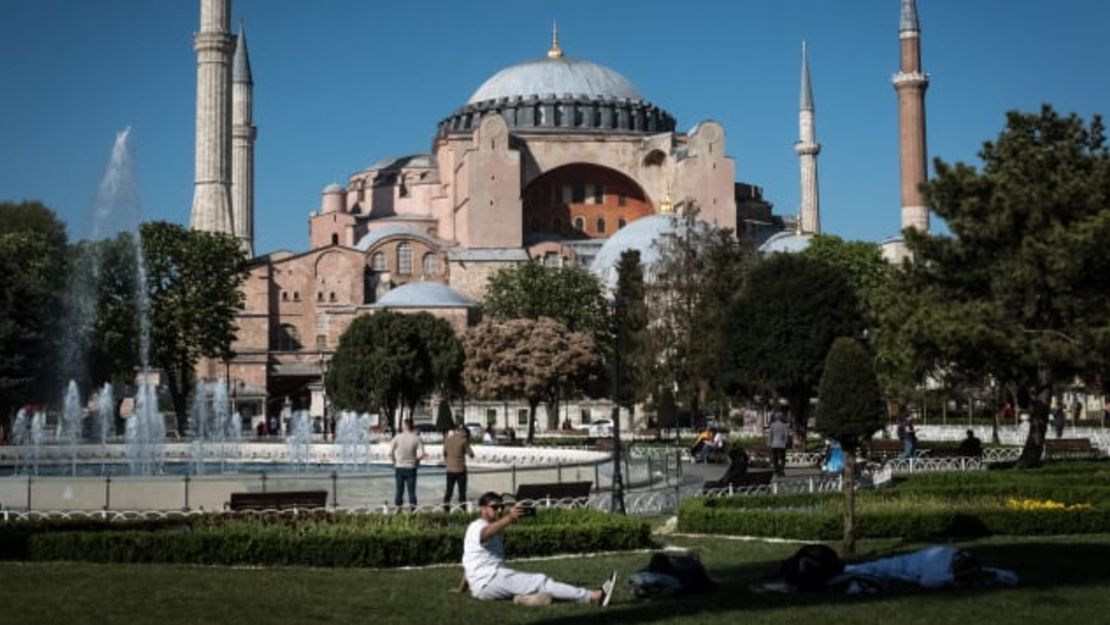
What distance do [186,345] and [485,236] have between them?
73.3ft

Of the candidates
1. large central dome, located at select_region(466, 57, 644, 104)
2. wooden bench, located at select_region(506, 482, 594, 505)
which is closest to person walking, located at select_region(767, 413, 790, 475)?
wooden bench, located at select_region(506, 482, 594, 505)

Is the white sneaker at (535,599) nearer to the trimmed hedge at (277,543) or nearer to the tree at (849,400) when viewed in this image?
the trimmed hedge at (277,543)

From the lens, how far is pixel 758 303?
31.1 meters

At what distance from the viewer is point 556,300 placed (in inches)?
1886

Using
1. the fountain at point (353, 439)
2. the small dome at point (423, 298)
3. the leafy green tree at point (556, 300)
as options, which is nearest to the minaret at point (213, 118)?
the small dome at point (423, 298)

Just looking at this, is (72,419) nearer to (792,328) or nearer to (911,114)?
(792,328)

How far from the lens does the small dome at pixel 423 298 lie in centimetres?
5297

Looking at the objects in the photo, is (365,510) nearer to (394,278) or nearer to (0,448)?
(0,448)

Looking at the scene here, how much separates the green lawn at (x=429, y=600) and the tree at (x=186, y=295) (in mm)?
27874

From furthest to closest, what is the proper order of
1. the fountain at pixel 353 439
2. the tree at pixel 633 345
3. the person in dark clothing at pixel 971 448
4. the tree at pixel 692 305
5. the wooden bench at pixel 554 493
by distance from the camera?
the tree at pixel 633 345 < the tree at pixel 692 305 < the fountain at pixel 353 439 < the person in dark clothing at pixel 971 448 < the wooden bench at pixel 554 493

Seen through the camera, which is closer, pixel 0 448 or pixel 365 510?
pixel 365 510

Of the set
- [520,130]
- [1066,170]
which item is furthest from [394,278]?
[1066,170]

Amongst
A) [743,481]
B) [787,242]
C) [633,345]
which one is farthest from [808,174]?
[743,481]

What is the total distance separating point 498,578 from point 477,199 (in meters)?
51.1
